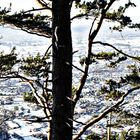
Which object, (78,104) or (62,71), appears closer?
(62,71)

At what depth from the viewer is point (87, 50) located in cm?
562

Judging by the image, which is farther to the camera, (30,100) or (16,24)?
(30,100)

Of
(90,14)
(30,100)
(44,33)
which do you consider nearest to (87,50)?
(44,33)

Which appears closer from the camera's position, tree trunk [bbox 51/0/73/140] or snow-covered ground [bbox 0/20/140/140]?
tree trunk [bbox 51/0/73/140]

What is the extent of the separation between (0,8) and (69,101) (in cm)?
546

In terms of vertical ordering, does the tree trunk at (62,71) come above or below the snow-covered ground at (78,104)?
above

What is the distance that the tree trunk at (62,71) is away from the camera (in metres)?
3.81

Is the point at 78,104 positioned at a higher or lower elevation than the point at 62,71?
lower

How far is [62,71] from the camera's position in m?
3.85

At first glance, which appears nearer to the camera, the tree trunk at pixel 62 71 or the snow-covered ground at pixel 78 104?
the tree trunk at pixel 62 71

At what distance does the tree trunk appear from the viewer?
3.81m

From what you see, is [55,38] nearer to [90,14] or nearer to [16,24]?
[16,24]

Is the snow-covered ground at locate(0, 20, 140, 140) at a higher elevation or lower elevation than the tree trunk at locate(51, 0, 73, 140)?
lower

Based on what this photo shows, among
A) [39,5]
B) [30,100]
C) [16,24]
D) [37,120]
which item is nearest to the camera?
[37,120]
